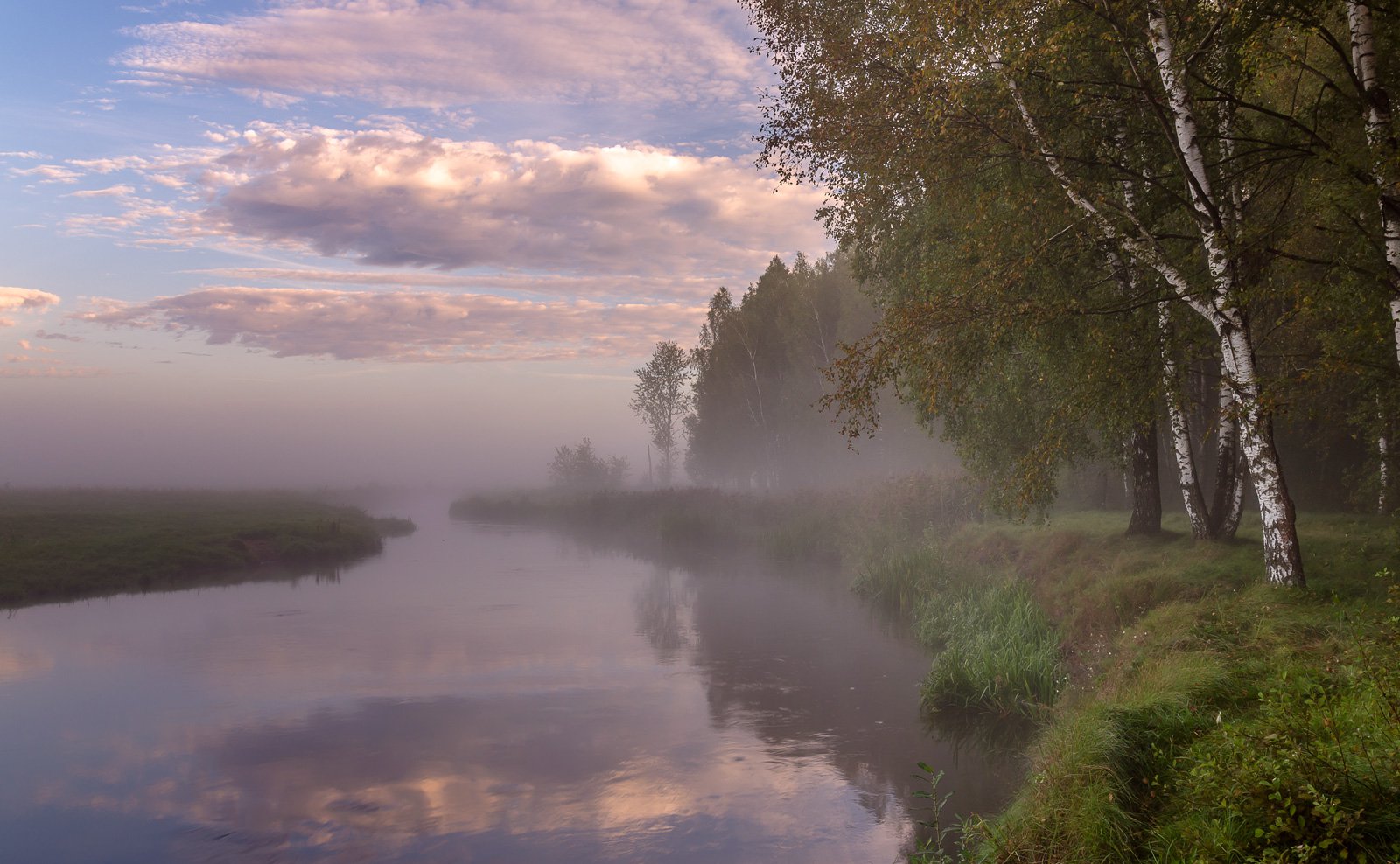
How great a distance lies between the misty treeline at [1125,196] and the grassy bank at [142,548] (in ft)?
86.9

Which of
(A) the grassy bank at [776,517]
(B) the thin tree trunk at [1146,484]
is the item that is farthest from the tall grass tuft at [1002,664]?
(A) the grassy bank at [776,517]

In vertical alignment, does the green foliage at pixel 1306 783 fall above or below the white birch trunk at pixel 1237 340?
below

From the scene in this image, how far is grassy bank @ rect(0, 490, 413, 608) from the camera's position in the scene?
1089 inches

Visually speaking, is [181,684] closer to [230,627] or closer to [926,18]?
[230,627]

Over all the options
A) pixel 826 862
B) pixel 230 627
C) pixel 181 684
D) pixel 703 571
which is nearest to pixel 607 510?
pixel 703 571

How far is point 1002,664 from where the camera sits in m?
14.8

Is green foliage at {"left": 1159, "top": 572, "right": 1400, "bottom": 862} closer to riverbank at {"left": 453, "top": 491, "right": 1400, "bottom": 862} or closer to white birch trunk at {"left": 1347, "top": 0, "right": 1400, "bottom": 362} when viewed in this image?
riverbank at {"left": 453, "top": 491, "right": 1400, "bottom": 862}

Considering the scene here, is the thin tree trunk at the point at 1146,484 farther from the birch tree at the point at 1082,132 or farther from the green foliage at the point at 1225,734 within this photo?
the green foliage at the point at 1225,734

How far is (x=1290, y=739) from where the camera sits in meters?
5.05

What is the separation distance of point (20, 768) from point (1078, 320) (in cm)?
1727

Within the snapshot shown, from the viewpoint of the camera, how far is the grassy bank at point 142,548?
27656mm

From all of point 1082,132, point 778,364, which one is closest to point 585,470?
point 778,364

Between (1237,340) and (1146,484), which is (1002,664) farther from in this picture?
(1237,340)

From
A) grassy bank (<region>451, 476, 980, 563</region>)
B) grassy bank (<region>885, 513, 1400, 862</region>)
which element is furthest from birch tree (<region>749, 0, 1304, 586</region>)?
grassy bank (<region>451, 476, 980, 563</region>)
